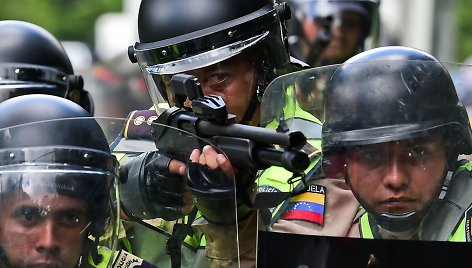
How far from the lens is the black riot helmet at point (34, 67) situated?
5566 mm

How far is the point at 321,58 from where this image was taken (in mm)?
8031

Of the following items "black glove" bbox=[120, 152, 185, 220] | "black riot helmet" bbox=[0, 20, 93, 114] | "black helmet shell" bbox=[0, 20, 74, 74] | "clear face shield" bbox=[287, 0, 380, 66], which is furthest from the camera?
"clear face shield" bbox=[287, 0, 380, 66]

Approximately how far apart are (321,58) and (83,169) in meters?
4.86

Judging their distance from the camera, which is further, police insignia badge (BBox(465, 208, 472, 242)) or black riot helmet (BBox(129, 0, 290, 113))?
black riot helmet (BBox(129, 0, 290, 113))

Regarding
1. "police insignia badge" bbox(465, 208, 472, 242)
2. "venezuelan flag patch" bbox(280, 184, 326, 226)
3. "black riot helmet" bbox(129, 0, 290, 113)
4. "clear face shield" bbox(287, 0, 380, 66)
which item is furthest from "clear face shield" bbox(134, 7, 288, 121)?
"clear face shield" bbox(287, 0, 380, 66)

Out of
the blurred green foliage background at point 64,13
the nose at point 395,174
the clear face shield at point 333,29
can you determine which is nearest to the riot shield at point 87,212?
the nose at point 395,174

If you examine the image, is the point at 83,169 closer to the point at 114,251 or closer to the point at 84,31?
the point at 114,251

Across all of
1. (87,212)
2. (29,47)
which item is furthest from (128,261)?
(29,47)

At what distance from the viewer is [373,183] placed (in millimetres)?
3168

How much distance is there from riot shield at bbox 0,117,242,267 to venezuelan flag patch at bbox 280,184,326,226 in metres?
0.17

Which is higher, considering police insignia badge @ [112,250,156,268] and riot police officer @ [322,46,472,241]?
riot police officer @ [322,46,472,241]

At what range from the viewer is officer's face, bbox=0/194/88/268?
10.6 feet

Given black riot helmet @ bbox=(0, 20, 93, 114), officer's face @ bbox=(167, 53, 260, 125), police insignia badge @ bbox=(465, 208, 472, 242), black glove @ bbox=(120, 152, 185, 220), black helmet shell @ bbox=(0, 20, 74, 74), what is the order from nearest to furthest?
police insignia badge @ bbox=(465, 208, 472, 242) < black glove @ bbox=(120, 152, 185, 220) < officer's face @ bbox=(167, 53, 260, 125) < black riot helmet @ bbox=(0, 20, 93, 114) < black helmet shell @ bbox=(0, 20, 74, 74)

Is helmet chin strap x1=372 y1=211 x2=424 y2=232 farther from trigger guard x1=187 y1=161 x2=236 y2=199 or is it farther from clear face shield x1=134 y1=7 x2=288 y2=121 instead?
clear face shield x1=134 y1=7 x2=288 y2=121
